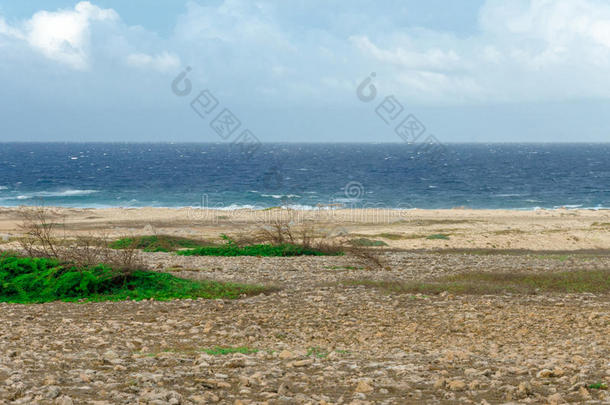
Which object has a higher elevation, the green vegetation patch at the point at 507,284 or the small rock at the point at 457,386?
the small rock at the point at 457,386

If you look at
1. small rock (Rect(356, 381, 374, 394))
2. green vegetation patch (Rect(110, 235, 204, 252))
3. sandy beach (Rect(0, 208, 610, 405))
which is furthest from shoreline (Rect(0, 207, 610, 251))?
small rock (Rect(356, 381, 374, 394))

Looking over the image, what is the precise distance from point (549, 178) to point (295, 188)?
1452 inches

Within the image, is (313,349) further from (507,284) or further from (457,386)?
(507,284)

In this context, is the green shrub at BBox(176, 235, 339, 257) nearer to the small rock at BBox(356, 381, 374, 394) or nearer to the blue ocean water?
the small rock at BBox(356, 381, 374, 394)

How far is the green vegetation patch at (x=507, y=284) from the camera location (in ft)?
43.8

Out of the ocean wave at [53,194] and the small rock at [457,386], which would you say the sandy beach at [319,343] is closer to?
the small rock at [457,386]

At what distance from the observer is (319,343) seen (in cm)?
916

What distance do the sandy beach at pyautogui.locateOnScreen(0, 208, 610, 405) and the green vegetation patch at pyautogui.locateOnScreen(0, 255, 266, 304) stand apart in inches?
24.2

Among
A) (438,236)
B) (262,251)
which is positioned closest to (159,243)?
(262,251)

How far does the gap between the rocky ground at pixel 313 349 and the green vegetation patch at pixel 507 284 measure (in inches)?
22.7

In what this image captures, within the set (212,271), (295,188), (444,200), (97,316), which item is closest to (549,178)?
(444,200)

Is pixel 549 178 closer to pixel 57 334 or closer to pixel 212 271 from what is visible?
pixel 212 271

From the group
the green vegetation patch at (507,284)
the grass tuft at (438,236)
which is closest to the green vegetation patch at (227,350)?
the green vegetation patch at (507,284)

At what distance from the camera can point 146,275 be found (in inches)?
534
